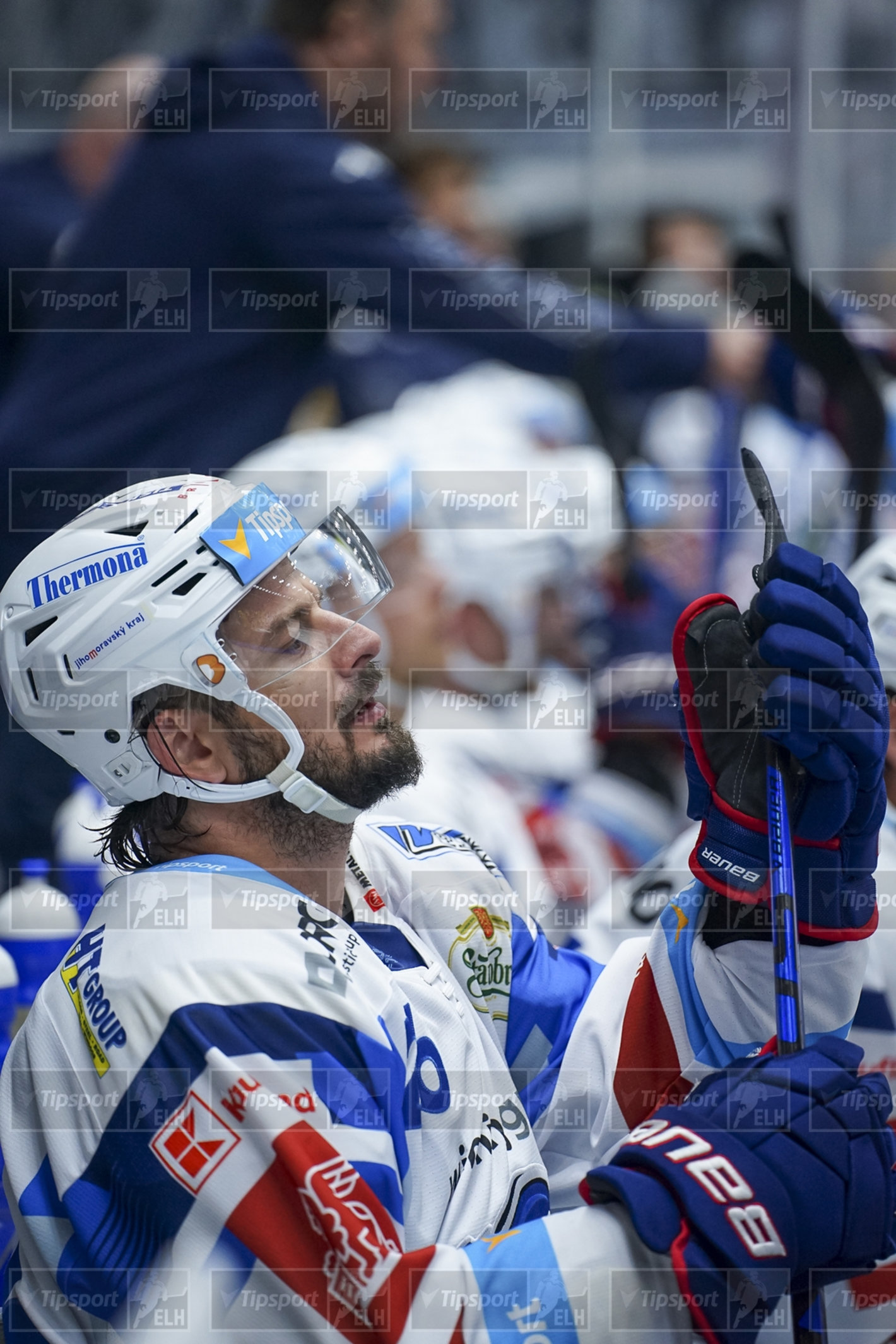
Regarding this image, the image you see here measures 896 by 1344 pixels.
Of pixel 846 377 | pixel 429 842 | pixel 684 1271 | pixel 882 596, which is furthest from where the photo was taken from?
pixel 846 377

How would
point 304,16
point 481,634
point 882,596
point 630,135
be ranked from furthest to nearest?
point 630,135 < point 481,634 < point 304,16 < point 882,596

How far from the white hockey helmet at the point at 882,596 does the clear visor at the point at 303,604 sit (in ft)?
3.15

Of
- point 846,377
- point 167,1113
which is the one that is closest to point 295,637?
point 167,1113

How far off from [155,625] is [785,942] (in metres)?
0.82

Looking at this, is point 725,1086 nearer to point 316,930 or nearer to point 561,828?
point 316,930

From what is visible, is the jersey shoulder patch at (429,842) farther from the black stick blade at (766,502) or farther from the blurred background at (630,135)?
the blurred background at (630,135)

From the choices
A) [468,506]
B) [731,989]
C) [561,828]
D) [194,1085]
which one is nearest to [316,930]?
[194,1085]

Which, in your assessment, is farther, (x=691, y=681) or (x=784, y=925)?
(x=691, y=681)

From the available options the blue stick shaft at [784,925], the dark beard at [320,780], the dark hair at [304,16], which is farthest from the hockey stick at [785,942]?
the dark hair at [304,16]

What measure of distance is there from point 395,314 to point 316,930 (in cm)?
225

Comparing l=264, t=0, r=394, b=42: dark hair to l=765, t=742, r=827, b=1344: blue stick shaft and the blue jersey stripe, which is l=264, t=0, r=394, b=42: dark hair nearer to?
l=765, t=742, r=827, b=1344: blue stick shaft

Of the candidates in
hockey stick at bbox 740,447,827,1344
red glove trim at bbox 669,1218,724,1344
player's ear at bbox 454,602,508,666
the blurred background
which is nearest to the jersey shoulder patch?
hockey stick at bbox 740,447,827,1344

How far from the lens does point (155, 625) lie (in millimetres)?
1624

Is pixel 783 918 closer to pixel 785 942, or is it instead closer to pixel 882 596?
pixel 785 942
